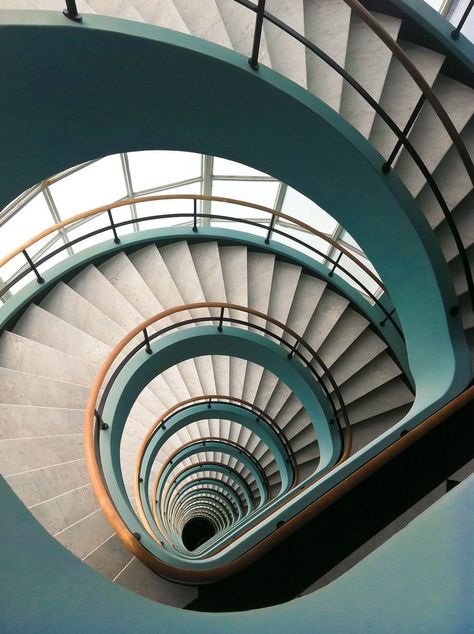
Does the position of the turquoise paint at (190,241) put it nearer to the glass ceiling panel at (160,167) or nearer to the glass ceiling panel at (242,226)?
the glass ceiling panel at (160,167)

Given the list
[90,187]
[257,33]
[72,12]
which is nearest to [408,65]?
[257,33]

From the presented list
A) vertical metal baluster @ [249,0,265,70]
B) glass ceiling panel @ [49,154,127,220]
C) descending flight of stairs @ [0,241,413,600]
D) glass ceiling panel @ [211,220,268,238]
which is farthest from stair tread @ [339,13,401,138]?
glass ceiling panel @ [211,220,268,238]

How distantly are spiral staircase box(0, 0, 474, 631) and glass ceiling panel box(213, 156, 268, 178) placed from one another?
1.62 meters

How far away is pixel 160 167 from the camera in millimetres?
9047

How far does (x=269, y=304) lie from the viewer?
7996mm

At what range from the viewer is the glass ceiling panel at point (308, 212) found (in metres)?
9.69

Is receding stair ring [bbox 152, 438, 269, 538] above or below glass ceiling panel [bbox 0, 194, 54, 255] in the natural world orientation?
below

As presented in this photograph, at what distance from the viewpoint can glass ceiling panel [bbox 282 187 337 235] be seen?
31.8ft

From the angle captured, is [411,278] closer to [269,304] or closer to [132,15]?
[269,304]

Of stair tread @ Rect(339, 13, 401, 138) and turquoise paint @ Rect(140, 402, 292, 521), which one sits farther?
turquoise paint @ Rect(140, 402, 292, 521)

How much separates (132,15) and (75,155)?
1995 mm

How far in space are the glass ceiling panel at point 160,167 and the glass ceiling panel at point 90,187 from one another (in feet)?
0.98

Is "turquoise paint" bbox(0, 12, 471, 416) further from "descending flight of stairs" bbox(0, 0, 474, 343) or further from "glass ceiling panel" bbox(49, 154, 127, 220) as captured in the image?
"glass ceiling panel" bbox(49, 154, 127, 220)

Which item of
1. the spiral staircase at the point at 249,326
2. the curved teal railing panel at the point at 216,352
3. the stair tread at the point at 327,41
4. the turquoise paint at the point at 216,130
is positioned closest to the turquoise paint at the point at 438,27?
the spiral staircase at the point at 249,326
